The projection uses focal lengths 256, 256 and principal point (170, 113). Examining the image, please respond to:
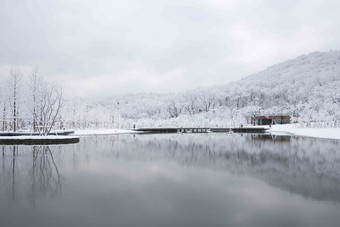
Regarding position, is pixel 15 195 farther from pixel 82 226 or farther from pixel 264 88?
pixel 264 88

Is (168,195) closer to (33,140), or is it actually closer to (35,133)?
(33,140)

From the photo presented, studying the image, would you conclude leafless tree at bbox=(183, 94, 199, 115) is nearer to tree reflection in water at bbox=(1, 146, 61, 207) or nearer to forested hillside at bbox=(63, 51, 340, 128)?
forested hillside at bbox=(63, 51, 340, 128)

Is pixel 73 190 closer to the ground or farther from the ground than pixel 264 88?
closer to the ground

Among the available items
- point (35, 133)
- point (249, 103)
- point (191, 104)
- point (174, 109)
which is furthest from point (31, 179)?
point (249, 103)

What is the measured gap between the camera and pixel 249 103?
250 ft

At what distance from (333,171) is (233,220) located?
648 centimetres

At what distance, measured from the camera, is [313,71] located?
79.8 meters

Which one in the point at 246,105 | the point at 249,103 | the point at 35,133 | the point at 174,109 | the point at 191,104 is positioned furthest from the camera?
the point at 174,109

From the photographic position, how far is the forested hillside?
178ft

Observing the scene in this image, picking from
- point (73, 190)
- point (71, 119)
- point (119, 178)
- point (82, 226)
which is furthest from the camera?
point (71, 119)

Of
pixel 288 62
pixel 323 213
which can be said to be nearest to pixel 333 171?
pixel 323 213

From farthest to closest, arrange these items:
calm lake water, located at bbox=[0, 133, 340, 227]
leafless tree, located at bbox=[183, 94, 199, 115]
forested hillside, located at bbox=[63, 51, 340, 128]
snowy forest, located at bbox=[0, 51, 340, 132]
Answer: leafless tree, located at bbox=[183, 94, 199, 115], forested hillside, located at bbox=[63, 51, 340, 128], snowy forest, located at bbox=[0, 51, 340, 132], calm lake water, located at bbox=[0, 133, 340, 227]

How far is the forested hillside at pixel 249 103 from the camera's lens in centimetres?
5431


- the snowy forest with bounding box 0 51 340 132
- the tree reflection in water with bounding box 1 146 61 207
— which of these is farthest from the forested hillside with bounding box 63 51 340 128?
the tree reflection in water with bounding box 1 146 61 207
